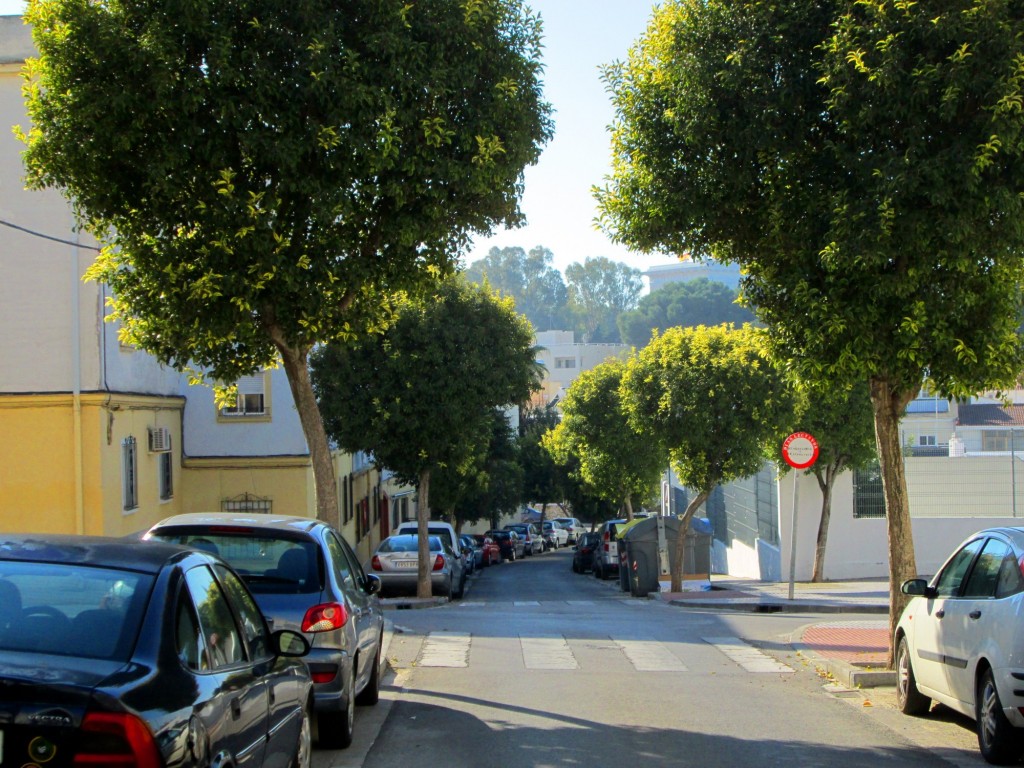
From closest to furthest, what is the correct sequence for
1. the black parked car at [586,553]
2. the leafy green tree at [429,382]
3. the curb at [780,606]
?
1. the curb at [780,606]
2. the leafy green tree at [429,382]
3. the black parked car at [586,553]

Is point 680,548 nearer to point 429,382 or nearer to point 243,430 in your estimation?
point 429,382

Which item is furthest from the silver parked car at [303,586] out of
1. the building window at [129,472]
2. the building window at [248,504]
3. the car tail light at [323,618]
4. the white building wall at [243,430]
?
the building window at [248,504]

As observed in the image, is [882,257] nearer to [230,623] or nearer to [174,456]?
[230,623]

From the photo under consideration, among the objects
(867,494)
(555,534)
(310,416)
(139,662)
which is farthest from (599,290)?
(139,662)

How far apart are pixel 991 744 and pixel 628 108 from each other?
6.73 meters

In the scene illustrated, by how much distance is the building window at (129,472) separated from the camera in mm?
21797

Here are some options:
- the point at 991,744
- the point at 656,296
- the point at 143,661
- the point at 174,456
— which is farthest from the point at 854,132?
the point at 656,296

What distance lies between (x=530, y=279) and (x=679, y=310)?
4159 cm

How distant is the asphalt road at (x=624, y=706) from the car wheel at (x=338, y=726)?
0.34 feet

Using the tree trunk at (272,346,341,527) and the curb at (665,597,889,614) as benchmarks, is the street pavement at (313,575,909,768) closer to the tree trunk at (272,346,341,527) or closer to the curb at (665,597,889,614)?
the curb at (665,597,889,614)

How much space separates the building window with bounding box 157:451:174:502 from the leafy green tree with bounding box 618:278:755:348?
11249 centimetres

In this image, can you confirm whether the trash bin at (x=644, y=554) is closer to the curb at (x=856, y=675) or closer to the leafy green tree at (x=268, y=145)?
the curb at (x=856, y=675)

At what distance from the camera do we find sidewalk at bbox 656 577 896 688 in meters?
11.3

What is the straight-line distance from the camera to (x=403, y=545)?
24656mm
